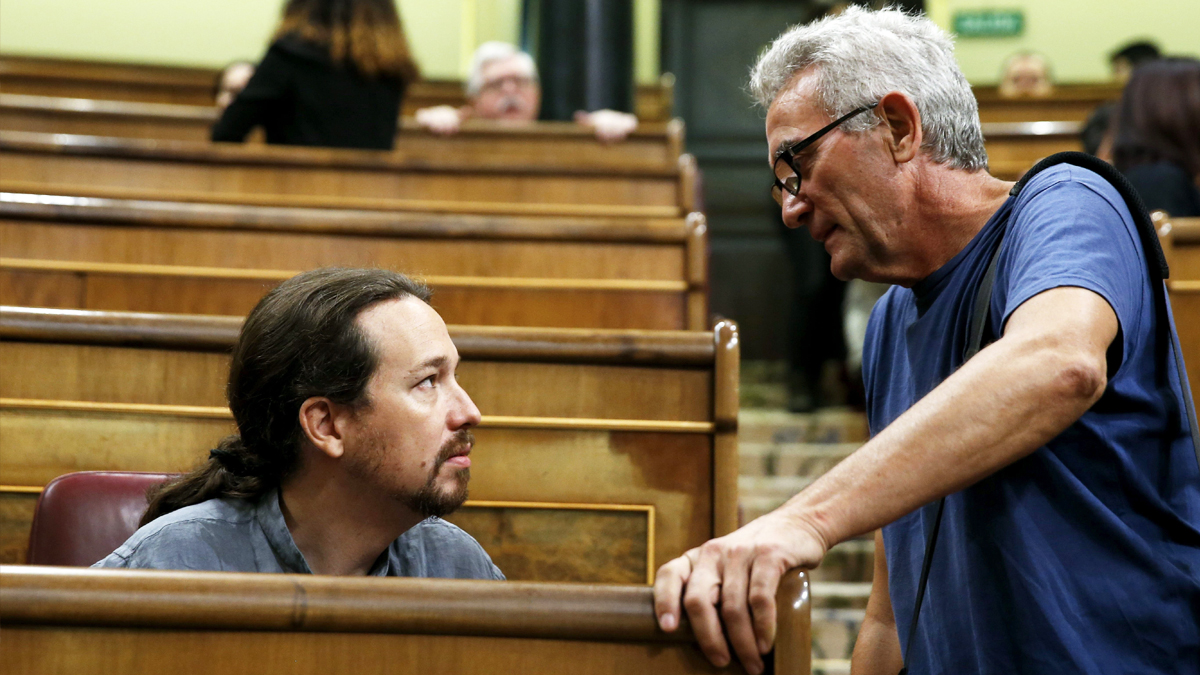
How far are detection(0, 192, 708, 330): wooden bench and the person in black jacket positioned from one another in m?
0.68

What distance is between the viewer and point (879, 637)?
1.18 metres

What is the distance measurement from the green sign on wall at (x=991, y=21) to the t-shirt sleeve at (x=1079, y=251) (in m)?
5.84

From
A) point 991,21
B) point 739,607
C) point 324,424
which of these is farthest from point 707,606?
point 991,21

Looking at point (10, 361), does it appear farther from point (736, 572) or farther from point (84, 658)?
point (736, 572)

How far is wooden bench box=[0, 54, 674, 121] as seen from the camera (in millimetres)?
5473

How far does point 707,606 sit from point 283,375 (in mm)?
619

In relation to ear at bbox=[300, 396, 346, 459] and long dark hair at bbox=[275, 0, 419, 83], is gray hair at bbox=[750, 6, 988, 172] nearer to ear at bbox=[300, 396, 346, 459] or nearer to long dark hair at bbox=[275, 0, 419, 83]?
ear at bbox=[300, 396, 346, 459]

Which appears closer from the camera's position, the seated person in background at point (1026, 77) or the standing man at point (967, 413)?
the standing man at point (967, 413)

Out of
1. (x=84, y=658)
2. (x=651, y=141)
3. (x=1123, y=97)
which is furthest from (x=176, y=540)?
(x=651, y=141)

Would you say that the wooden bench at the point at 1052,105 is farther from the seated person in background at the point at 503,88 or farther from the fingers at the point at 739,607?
the fingers at the point at 739,607

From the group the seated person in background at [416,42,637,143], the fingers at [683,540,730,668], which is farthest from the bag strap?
the seated person in background at [416,42,637,143]

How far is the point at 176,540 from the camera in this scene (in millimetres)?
1096

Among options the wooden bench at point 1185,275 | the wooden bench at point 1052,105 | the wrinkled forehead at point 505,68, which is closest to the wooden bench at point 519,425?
the wooden bench at point 1185,275

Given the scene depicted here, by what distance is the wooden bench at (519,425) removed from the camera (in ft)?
5.21
